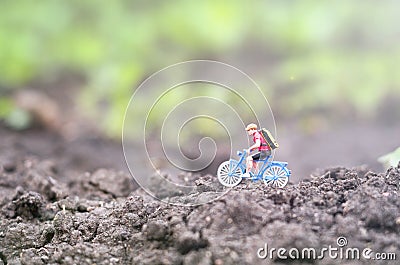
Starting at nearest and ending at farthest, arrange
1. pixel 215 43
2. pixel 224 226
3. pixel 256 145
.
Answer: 1. pixel 224 226
2. pixel 256 145
3. pixel 215 43

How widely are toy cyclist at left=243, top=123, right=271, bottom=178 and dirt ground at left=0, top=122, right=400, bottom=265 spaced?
52 mm

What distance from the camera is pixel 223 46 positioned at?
423cm

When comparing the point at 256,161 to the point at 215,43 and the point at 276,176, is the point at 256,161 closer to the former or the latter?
the point at 276,176

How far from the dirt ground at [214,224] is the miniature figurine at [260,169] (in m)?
0.03

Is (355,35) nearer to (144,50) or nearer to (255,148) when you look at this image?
(144,50)

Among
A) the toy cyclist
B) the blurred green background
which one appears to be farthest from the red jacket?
the blurred green background

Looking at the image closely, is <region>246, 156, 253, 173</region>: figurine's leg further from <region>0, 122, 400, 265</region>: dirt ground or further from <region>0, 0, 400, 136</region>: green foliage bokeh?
<region>0, 0, 400, 136</region>: green foliage bokeh

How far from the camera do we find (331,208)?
1.40 meters

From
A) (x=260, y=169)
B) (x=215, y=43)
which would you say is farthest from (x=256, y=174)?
(x=215, y=43)

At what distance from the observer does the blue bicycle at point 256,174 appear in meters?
1.54

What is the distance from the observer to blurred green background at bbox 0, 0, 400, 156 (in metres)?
3.87

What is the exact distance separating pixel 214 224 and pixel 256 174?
0.82ft

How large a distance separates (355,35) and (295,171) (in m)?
1.92

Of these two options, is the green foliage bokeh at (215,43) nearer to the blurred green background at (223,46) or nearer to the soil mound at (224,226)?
the blurred green background at (223,46)
